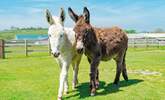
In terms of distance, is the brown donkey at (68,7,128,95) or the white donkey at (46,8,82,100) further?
the brown donkey at (68,7,128,95)

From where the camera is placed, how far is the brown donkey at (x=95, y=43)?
8.34 metres

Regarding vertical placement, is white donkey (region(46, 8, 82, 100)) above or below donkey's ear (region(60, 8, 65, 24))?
below

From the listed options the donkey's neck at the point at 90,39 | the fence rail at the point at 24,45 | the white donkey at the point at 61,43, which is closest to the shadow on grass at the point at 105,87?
the white donkey at the point at 61,43

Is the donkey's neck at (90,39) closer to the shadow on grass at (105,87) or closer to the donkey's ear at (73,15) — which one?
the donkey's ear at (73,15)

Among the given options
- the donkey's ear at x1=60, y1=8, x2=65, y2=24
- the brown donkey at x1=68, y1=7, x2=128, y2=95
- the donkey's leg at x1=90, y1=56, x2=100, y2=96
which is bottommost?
the donkey's leg at x1=90, y1=56, x2=100, y2=96

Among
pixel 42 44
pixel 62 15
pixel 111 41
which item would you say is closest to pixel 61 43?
pixel 62 15

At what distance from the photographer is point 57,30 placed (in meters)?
8.07

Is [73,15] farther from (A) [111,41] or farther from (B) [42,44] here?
(B) [42,44]

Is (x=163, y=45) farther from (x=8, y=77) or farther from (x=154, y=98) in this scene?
(x=154, y=98)

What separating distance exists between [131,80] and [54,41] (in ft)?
15.1

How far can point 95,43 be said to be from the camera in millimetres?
8914

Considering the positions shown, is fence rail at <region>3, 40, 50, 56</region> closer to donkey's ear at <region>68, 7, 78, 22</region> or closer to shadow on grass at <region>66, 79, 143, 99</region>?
shadow on grass at <region>66, 79, 143, 99</region>

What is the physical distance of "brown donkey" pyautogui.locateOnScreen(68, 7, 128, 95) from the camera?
8336 millimetres

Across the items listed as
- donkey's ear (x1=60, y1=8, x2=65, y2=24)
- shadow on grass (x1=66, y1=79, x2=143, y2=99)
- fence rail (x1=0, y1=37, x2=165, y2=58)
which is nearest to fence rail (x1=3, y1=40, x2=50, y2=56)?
fence rail (x1=0, y1=37, x2=165, y2=58)
